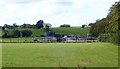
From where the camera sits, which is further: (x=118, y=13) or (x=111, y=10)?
(x=111, y=10)

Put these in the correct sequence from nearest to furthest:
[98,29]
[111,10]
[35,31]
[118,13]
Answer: [118,13] → [111,10] → [98,29] → [35,31]

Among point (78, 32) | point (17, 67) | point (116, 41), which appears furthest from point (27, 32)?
point (17, 67)

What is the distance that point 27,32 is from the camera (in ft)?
390

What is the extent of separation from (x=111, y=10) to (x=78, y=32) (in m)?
77.1

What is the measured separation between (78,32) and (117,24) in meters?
80.3

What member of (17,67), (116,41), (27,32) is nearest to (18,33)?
(27,32)

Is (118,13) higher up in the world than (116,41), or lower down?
higher up

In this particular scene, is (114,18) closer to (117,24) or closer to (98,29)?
(117,24)

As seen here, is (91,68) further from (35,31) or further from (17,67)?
(35,31)

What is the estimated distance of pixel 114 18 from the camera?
5447 centimetres

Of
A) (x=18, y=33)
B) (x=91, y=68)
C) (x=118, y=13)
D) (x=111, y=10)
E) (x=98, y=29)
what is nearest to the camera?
(x=91, y=68)

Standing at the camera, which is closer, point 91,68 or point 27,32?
point 91,68

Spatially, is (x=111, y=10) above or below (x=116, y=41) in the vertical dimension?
above

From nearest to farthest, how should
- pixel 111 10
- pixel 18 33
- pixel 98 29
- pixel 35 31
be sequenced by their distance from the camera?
pixel 111 10 < pixel 98 29 < pixel 18 33 < pixel 35 31
